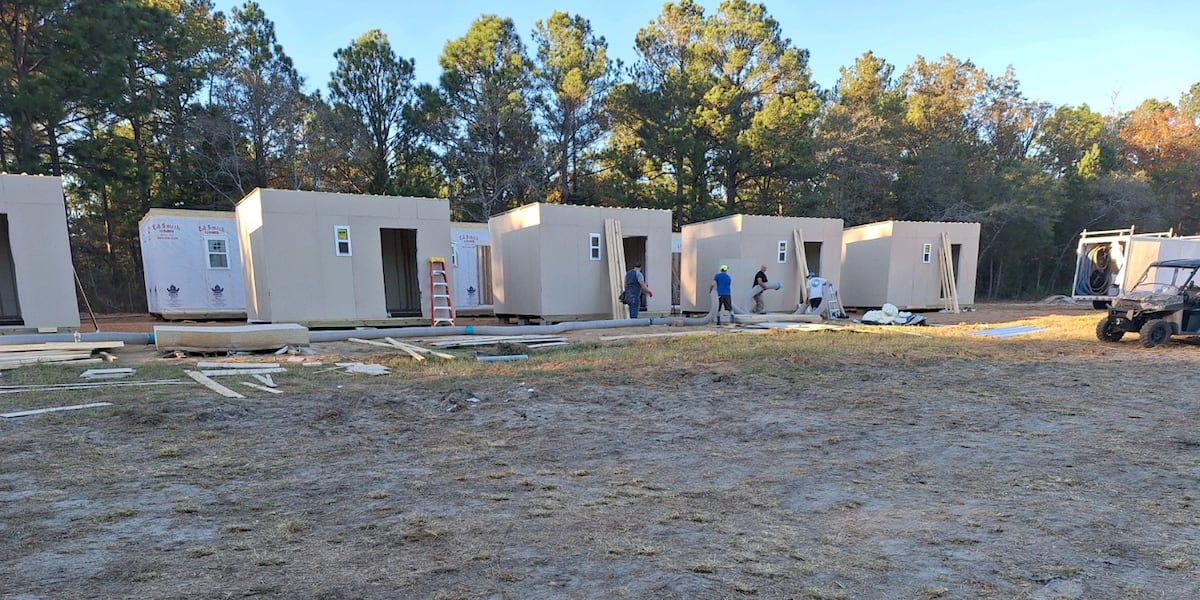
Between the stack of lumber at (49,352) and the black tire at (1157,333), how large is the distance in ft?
55.6

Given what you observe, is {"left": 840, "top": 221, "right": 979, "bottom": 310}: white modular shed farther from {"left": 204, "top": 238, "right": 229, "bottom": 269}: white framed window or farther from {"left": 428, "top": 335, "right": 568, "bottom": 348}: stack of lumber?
{"left": 204, "top": 238, "right": 229, "bottom": 269}: white framed window

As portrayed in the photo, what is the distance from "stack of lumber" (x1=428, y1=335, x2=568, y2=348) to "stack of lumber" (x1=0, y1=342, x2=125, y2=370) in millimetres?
4962

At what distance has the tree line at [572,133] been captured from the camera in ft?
60.0

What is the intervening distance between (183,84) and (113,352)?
15560 millimetres

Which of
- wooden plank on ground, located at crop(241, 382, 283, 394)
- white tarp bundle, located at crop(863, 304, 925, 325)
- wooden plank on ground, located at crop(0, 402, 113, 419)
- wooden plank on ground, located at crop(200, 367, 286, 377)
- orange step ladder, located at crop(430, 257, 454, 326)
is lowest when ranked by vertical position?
white tarp bundle, located at crop(863, 304, 925, 325)

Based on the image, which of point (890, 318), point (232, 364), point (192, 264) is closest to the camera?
point (232, 364)

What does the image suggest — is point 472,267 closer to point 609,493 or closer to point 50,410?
point 50,410

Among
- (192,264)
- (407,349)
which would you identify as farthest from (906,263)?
(192,264)

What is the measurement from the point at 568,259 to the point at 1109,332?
36.5ft

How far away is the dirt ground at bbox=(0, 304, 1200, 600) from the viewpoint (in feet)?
8.03

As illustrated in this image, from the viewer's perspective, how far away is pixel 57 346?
8602mm

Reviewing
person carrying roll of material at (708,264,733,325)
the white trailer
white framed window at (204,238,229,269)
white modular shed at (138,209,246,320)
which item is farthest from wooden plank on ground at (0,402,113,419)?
the white trailer

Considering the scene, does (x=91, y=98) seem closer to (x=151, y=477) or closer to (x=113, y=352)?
(x=113, y=352)

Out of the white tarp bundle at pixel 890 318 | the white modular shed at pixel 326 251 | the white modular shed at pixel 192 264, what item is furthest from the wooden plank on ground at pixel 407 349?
the white tarp bundle at pixel 890 318
